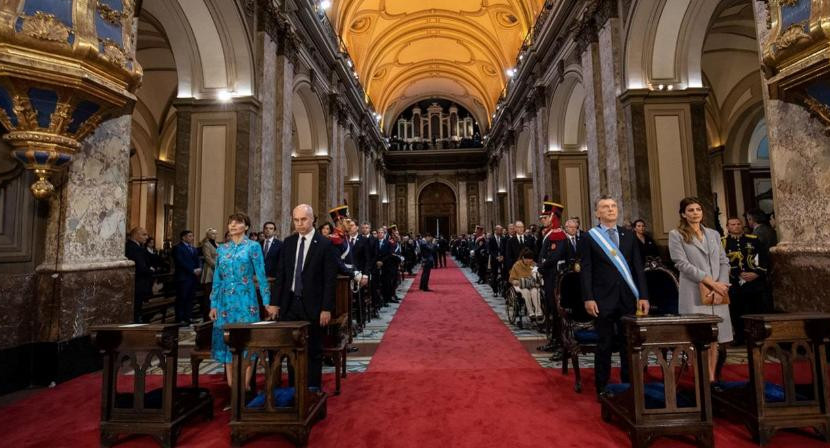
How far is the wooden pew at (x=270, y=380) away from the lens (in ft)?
8.24

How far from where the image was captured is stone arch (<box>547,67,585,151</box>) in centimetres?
1133

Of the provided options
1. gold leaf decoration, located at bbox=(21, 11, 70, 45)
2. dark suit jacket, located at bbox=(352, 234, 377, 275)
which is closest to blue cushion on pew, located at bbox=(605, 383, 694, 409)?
dark suit jacket, located at bbox=(352, 234, 377, 275)

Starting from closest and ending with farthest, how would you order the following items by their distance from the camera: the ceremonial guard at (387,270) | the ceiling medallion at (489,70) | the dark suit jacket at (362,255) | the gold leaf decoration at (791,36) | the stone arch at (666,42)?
the gold leaf decoration at (791,36), the dark suit jacket at (362,255), the stone arch at (666,42), the ceremonial guard at (387,270), the ceiling medallion at (489,70)

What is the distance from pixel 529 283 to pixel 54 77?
17.2 ft

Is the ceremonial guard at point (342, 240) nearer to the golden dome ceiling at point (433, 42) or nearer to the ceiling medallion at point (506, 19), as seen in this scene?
the golden dome ceiling at point (433, 42)

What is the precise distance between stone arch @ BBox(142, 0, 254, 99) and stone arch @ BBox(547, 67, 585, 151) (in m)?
7.77

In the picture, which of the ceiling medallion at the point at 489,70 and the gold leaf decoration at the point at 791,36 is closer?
the gold leaf decoration at the point at 791,36

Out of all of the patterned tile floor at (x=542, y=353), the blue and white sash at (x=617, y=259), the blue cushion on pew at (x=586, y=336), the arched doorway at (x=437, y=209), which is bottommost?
the patterned tile floor at (x=542, y=353)

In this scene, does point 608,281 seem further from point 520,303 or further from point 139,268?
point 139,268

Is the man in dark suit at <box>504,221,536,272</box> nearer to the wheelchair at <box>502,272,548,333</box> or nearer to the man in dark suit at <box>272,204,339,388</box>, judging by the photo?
the wheelchair at <box>502,272,548,333</box>

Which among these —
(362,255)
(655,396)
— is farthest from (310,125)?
(655,396)

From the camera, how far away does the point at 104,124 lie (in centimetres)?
414

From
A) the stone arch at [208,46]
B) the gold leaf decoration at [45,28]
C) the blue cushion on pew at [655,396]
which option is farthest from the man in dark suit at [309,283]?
the stone arch at [208,46]

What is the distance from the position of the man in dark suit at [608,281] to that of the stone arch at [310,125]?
401 inches
